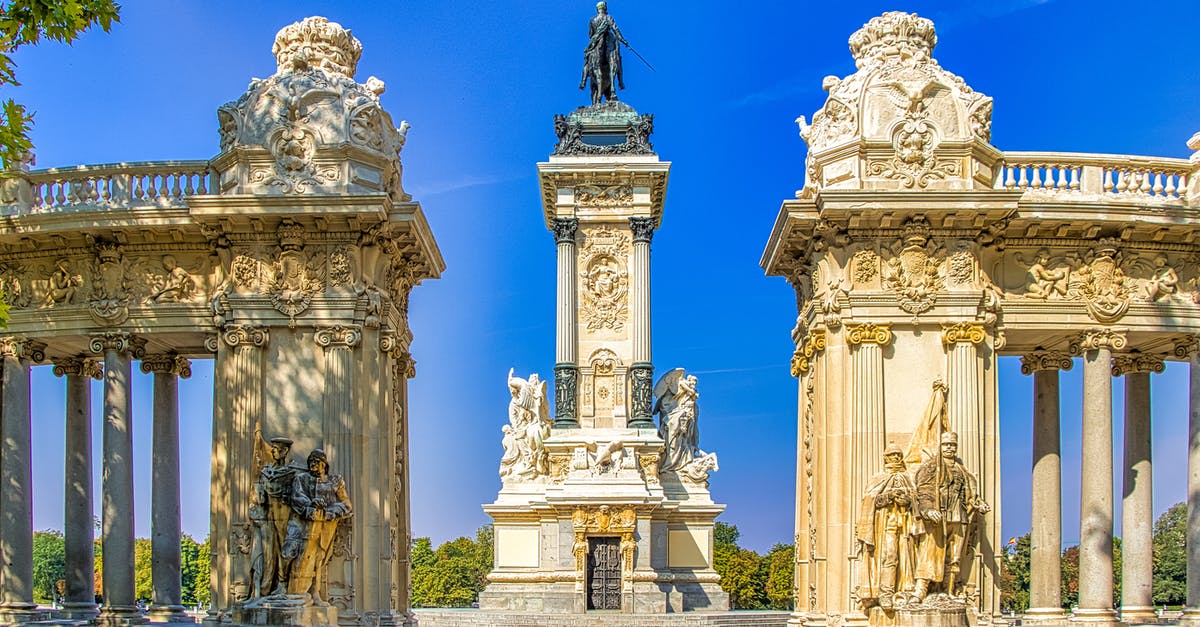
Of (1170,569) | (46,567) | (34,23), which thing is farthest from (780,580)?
(34,23)

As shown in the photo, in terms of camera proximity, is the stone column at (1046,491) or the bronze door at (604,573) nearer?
the stone column at (1046,491)

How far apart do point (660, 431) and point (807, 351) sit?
1463 centimetres

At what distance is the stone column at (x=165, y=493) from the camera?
27062 millimetres

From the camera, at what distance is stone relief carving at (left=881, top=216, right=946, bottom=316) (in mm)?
23766

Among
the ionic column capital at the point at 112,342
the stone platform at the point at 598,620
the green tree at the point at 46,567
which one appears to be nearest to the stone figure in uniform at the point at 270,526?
the ionic column capital at the point at 112,342

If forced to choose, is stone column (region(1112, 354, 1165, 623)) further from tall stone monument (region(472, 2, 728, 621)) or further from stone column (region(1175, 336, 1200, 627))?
tall stone monument (region(472, 2, 728, 621))

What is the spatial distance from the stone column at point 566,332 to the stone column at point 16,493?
1660 cm

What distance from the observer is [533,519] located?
3812 cm

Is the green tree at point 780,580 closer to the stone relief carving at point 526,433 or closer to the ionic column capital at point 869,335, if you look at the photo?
the stone relief carving at point 526,433

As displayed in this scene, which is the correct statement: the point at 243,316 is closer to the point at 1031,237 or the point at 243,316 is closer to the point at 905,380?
the point at 905,380

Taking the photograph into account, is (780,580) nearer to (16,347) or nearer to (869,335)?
(869,335)

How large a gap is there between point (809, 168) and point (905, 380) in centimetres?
445

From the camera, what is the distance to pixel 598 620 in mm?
33812

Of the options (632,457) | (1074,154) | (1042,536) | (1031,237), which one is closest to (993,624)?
(1042,536)
